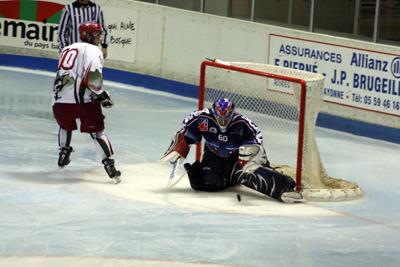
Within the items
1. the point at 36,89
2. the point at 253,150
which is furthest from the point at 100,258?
the point at 36,89

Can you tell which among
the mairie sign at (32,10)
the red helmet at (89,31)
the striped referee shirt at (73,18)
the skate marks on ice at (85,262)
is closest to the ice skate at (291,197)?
the skate marks on ice at (85,262)

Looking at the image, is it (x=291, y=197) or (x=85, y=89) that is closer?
(x=291, y=197)

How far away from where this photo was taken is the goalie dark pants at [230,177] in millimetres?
7609

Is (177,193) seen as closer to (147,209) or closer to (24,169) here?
(147,209)

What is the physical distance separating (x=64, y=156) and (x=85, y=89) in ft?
2.31

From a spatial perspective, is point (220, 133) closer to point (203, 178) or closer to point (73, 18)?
point (203, 178)

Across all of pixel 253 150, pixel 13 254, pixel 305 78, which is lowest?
pixel 13 254

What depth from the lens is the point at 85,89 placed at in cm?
801

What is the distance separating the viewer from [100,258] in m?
5.96

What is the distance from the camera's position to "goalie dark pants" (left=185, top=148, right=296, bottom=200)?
7.61m

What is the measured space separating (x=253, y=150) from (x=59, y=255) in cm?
201

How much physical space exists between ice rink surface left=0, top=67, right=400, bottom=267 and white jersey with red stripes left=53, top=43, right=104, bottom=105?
66cm

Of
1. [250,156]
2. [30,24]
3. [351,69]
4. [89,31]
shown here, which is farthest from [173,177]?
[30,24]

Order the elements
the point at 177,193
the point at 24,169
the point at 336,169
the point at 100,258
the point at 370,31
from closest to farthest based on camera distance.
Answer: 1. the point at 100,258
2. the point at 177,193
3. the point at 24,169
4. the point at 336,169
5. the point at 370,31
